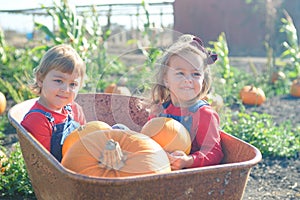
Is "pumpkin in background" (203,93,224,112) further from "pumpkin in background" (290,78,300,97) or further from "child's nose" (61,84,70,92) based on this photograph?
"pumpkin in background" (290,78,300,97)

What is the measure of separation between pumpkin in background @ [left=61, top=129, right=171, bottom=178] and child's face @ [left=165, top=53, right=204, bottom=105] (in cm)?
58

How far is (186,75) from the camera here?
2.60m

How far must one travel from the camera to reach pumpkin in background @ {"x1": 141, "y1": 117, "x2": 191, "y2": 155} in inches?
91.4

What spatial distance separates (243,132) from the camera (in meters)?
4.75

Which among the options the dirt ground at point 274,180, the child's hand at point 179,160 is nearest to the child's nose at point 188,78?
the child's hand at point 179,160

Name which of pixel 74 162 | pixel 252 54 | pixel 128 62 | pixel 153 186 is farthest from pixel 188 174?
pixel 252 54

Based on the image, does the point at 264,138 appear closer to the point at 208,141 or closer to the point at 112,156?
the point at 208,141

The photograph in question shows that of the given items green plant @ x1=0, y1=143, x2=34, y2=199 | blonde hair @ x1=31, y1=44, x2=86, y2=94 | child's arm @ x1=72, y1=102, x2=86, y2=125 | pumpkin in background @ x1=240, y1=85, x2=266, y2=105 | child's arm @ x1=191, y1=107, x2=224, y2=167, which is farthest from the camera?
pumpkin in background @ x1=240, y1=85, x2=266, y2=105

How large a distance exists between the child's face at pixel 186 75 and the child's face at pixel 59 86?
595mm

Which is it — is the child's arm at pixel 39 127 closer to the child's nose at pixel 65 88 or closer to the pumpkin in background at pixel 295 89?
the child's nose at pixel 65 88

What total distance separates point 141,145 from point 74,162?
0.29 m

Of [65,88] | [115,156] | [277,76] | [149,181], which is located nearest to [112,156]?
[115,156]

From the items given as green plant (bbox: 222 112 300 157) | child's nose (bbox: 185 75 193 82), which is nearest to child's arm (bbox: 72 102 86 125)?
child's nose (bbox: 185 75 193 82)

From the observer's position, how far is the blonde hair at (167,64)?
2611mm
